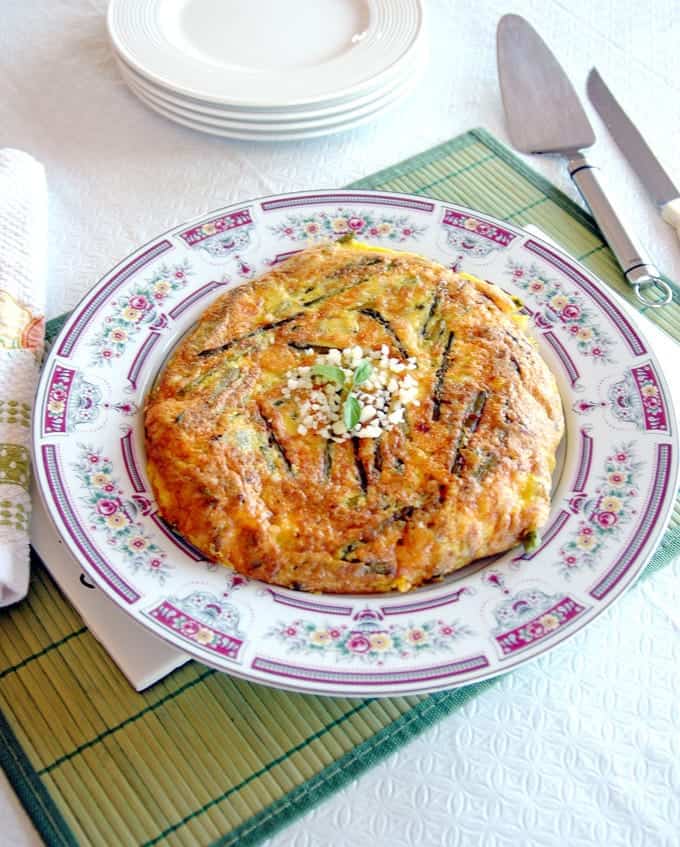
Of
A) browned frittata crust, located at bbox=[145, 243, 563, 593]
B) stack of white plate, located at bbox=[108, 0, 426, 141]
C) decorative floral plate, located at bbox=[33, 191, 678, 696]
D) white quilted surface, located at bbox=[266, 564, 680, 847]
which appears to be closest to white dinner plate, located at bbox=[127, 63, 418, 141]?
stack of white plate, located at bbox=[108, 0, 426, 141]

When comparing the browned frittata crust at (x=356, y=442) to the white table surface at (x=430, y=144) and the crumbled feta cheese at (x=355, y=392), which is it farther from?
the white table surface at (x=430, y=144)

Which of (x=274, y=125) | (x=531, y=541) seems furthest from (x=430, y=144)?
(x=531, y=541)

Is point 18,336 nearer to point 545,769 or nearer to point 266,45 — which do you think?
point 266,45

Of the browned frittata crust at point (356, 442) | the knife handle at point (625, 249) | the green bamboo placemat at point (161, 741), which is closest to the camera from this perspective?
the green bamboo placemat at point (161, 741)

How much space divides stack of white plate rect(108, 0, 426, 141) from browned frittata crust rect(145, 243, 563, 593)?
100cm

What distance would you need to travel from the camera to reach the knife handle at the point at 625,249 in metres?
2.83

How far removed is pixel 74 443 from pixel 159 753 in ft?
2.39

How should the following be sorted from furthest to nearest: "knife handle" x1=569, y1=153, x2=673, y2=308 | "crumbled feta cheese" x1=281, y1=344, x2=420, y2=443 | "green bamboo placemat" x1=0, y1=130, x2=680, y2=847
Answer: "knife handle" x1=569, y1=153, x2=673, y2=308
"crumbled feta cheese" x1=281, y1=344, x2=420, y2=443
"green bamboo placemat" x1=0, y1=130, x2=680, y2=847

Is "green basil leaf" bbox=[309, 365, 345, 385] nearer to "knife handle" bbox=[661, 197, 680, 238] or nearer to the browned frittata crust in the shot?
the browned frittata crust

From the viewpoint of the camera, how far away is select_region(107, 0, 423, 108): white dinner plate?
3.08 meters

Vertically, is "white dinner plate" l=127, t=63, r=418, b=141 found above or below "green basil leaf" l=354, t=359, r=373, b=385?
below

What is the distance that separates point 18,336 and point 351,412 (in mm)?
1044

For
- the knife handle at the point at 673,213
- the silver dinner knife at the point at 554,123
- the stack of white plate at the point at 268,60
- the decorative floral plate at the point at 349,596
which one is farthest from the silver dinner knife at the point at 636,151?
the decorative floral plate at the point at 349,596

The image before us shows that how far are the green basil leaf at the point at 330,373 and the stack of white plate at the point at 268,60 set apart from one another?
1334mm
